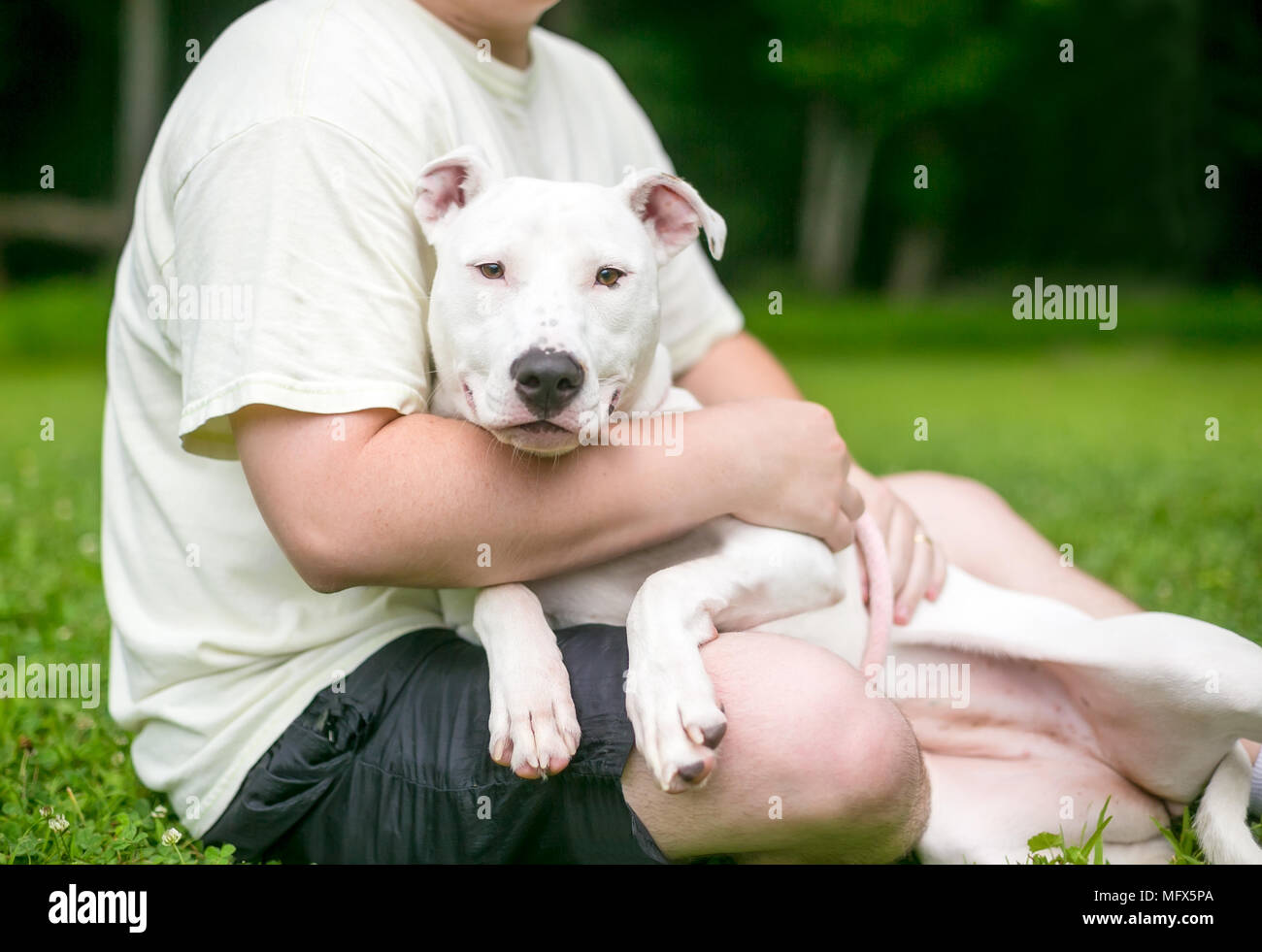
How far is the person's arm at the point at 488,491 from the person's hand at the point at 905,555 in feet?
1.09

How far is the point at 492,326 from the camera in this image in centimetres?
200

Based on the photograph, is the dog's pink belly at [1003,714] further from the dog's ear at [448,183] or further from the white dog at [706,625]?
the dog's ear at [448,183]

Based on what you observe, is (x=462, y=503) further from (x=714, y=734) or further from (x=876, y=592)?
(x=876, y=592)

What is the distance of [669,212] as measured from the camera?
235 centimetres

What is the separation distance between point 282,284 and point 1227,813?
75.9 inches

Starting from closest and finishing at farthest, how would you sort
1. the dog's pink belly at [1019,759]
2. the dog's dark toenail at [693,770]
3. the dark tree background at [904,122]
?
the dog's dark toenail at [693,770], the dog's pink belly at [1019,759], the dark tree background at [904,122]

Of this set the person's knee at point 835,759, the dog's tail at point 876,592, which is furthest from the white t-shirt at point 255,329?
the dog's tail at point 876,592

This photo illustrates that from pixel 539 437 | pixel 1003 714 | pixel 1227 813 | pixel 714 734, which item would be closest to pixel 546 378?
pixel 539 437

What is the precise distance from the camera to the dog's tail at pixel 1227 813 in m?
2.20

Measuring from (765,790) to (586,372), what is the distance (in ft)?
2.29

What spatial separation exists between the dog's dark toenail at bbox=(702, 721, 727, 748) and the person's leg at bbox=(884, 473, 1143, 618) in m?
1.16

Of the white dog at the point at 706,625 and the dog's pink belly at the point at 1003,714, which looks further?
the dog's pink belly at the point at 1003,714
